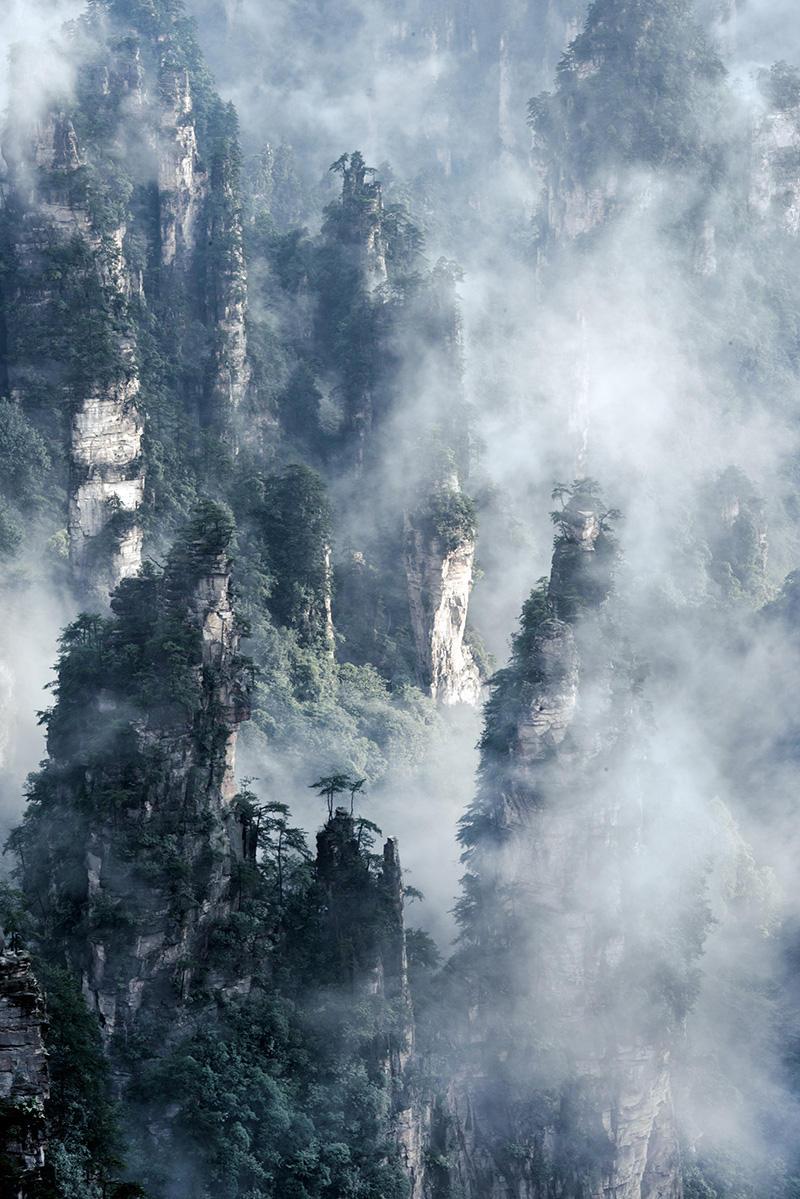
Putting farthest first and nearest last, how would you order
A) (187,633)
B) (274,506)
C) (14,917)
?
(274,506)
(187,633)
(14,917)

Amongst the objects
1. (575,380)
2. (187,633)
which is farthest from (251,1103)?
(575,380)

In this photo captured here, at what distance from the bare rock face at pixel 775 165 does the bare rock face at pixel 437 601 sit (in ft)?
161

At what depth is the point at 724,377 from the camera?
10325 centimetres

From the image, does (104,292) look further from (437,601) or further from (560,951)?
(560,951)

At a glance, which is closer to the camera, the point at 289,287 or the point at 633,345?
the point at 289,287

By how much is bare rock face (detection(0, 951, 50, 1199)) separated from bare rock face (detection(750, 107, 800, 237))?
96263 mm

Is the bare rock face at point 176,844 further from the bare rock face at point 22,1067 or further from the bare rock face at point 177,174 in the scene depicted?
the bare rock face at point 177,174

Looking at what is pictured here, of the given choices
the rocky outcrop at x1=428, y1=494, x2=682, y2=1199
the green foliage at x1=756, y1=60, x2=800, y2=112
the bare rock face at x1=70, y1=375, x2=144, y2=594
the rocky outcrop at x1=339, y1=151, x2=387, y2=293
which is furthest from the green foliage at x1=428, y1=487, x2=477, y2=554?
the green foliage at x1=756, y1=60, x2=800, y2=112

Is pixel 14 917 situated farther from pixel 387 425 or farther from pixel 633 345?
pixel 633 345

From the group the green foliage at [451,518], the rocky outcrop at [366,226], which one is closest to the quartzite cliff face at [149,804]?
the green foliage at [451,518]

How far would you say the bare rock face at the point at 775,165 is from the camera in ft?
346

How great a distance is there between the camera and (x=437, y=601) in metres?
70.7

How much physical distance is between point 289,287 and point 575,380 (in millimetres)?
22045

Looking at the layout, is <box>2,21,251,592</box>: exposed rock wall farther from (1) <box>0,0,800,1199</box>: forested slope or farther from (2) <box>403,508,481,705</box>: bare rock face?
(2) <box>403,508,481,705</box>: bare rock face
